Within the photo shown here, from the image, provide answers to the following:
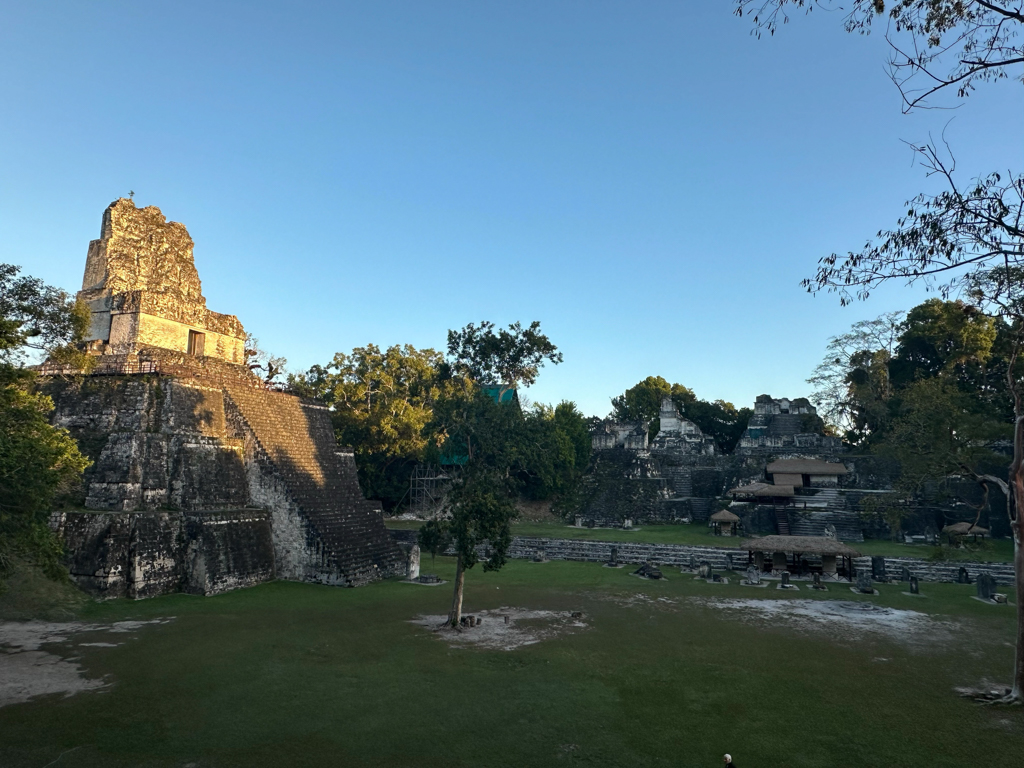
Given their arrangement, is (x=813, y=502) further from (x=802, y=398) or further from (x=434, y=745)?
(x=434, y=745)

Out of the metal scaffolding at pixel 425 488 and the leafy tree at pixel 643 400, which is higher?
the leafy tree at pixel 643 400

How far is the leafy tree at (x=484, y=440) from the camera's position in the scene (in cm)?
1262

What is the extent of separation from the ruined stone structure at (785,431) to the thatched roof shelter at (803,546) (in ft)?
60.9

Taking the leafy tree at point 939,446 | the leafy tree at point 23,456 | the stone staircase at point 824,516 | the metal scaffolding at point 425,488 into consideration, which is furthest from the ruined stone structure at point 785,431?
the leafy tree at point 23,456

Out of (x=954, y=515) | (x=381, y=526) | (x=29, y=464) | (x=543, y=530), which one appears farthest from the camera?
(x=543, y=530)

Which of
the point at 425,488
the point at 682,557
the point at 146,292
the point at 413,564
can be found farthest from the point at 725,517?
the point at 146,292

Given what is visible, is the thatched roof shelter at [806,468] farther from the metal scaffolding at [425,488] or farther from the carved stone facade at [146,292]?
the carved stone facade at [146,292]

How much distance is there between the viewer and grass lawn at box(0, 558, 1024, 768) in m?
6.99

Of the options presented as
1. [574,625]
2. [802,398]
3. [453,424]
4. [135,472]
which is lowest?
[574,625]

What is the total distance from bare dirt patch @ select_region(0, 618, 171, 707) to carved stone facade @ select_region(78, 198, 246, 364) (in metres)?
9.63

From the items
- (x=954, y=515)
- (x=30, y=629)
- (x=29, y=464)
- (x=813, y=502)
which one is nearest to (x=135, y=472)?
(x=30, y=629)

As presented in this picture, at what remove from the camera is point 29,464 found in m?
8.80

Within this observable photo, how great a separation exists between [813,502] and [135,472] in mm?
30715

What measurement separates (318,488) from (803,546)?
15.6 metres
